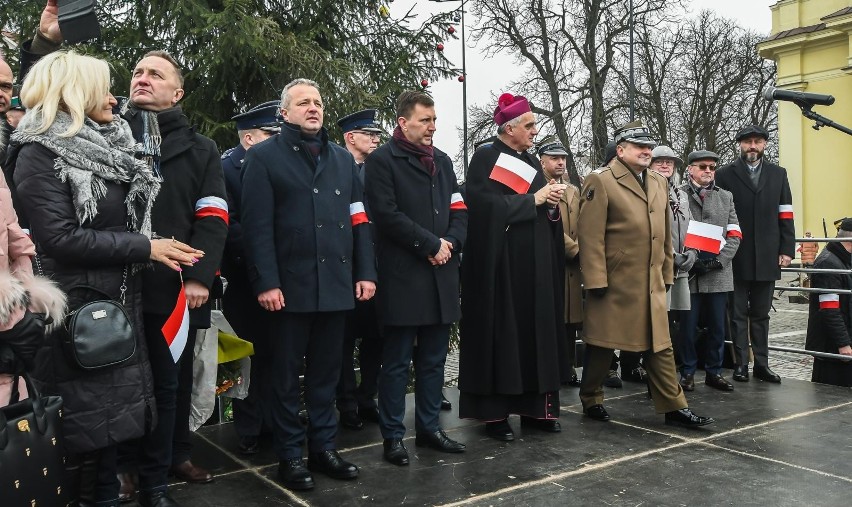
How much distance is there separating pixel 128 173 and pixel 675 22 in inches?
1018

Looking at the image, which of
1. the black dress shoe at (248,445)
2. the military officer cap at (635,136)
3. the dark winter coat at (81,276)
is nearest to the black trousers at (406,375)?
the black dress shoe at (248,445)

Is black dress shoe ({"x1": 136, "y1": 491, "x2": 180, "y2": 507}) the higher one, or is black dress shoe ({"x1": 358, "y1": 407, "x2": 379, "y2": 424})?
black dress shoe ({"x1": 358, "y1": 407, "x2": 379, "y2": 424})

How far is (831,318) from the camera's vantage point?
274 inches

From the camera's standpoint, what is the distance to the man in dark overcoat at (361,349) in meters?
5.47

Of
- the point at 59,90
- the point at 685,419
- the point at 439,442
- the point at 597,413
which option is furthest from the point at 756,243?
the point at 59,90

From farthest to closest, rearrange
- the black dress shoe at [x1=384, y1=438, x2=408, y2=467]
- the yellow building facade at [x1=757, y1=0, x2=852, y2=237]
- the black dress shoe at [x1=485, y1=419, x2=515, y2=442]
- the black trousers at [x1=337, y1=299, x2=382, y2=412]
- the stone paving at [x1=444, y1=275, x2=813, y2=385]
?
1. the yellow building facade at [x1=757, y1=0, x2=852, y2=237]
2. the stone paving at [x1=444, y1=275, x2=813, y2=385]
3. the black trousers at [x1=337, y1=299, x2=382, y2=412]
4. the black dress shoe at [x1=485, y1=419, x2=515, y2=442]
5. the black dress shoe at [x1=384, y1=438, x2=408, y2=467]

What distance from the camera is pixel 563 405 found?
240 inches

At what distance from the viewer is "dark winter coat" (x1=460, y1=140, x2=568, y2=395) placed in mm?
5086

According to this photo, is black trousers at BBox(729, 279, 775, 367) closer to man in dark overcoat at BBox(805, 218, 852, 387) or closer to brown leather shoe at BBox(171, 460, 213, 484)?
man in dark overcoat at BBox(805, 218, 852, 387)

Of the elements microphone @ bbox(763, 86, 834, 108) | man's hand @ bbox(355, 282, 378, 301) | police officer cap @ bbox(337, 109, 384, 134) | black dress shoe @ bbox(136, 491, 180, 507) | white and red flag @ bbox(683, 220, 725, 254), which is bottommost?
black dress shoe @ bbox(136, 491, 180, 507)

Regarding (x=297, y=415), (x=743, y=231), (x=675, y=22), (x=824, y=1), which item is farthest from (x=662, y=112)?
(x=297, y=415)

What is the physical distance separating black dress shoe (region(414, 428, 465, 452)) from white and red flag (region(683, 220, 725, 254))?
2.84 metres

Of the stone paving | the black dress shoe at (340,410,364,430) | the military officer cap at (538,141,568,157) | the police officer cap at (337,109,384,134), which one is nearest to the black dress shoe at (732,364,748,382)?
the stone paving

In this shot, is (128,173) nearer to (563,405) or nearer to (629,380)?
(563,405)
